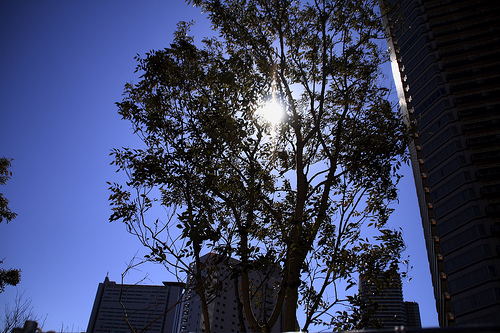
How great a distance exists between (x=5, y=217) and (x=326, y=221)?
45.7ft

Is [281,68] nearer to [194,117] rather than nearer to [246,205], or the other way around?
[194,117]

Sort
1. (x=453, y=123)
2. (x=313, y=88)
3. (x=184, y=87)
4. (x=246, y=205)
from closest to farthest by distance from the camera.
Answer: (x=246, y=205) → (x=184, y=87) → (x=313, y=88) → (x=453, y=123)

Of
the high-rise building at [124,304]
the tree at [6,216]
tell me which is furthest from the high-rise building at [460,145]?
the high-rise building at [124,304]

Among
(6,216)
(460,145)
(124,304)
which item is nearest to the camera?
(6,216)

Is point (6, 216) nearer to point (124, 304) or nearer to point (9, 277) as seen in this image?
point (9, 277)

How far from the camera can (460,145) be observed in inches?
2859

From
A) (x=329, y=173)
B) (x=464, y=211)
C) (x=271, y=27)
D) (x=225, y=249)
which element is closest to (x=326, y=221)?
(x=329, y=173)

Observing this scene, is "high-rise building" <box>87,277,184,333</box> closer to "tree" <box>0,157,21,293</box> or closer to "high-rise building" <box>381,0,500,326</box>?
"high-rise building" <box>381,0,500,326</box>

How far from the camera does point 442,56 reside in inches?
3236

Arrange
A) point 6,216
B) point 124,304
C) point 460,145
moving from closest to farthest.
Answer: point 6,216 → point 460,145 → point 124,304

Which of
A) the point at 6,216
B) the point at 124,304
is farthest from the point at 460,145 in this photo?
the point at 124,304

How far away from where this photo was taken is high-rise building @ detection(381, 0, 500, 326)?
6247 cm

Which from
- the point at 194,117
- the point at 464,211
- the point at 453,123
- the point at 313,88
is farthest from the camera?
the point at 453,123

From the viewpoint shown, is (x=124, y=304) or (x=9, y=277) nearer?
(x=9, y=277)
